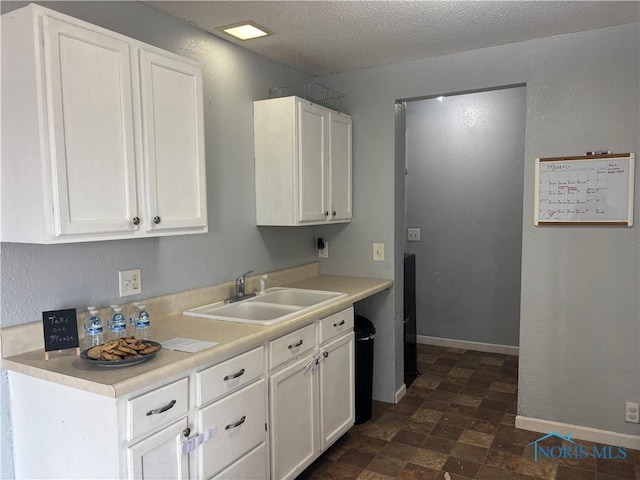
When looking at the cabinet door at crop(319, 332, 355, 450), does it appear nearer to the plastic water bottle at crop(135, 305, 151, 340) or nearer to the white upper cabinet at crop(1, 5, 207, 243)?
the plastic water bottle at crop(135, 305, 151, 340)

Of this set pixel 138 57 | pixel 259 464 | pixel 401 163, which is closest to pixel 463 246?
pixel 401 163

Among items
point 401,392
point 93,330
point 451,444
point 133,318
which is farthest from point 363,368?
point 93,330

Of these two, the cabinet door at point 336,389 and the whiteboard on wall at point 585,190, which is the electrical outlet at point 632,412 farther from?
the cabinet door at point 336,389

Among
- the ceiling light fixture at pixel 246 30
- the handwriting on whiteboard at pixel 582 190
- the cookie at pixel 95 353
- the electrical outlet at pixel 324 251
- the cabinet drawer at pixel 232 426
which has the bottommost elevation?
the cabinet drawer at pixel 232 426

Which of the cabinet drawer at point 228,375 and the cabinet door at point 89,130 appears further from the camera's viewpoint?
the cabinet drawer at point 228,375

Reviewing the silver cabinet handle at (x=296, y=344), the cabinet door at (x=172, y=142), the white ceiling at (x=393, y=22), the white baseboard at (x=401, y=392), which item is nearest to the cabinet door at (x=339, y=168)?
the white ceiling at (x=393, y=22)

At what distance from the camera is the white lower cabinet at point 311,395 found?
2223 mm

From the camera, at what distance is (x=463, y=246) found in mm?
4559

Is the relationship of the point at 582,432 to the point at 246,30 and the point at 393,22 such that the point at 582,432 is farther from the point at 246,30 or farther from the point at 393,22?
the point at 246,30

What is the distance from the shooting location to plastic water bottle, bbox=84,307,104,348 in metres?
1.77

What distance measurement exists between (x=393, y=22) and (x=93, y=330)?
6.90 feet

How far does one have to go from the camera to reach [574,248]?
9.25ft

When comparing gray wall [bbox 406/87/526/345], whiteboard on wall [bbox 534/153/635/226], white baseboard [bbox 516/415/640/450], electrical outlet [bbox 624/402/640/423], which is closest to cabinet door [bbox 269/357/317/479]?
white baseboard [bbox 516/415/640/450]

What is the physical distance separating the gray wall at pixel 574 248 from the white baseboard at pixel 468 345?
152cm
